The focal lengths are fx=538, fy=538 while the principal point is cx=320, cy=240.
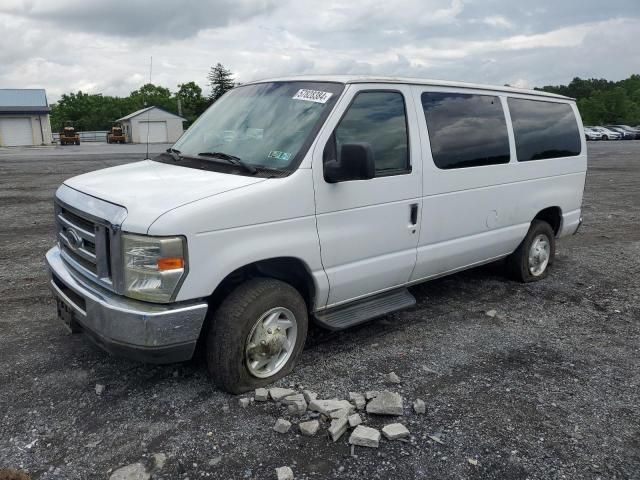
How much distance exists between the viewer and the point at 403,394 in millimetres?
3713

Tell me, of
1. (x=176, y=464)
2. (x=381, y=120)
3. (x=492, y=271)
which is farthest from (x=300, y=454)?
(x=492, y=271)

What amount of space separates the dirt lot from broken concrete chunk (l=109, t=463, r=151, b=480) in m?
0.08

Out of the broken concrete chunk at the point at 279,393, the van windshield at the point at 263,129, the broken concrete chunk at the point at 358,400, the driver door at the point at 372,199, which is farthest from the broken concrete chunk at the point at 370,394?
the van windshield at the point at 263,129

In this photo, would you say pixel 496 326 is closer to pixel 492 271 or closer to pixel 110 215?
pixel 492 271

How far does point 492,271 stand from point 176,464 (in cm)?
463

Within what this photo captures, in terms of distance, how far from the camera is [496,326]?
498cm

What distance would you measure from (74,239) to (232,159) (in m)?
1.19

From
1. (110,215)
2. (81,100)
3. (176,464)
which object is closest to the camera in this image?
(176,464)

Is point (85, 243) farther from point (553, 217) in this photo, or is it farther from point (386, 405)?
point (553, 217)

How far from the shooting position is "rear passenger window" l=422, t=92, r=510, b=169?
4586mm

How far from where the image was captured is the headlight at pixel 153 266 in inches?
120

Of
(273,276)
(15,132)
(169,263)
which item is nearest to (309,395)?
(273,276)

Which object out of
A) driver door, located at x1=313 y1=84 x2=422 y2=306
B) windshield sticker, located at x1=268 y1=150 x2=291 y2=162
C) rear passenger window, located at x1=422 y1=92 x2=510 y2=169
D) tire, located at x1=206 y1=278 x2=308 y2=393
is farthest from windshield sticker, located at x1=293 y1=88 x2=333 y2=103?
tire, located at x1=206 y1=278 x2=308 y2=393

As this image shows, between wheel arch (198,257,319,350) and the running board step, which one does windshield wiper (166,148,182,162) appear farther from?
the running board step
